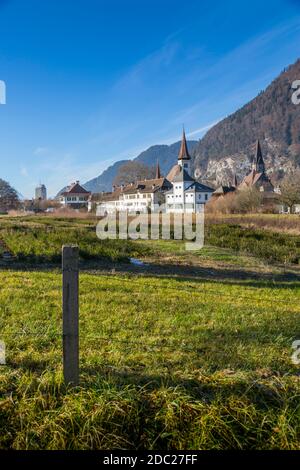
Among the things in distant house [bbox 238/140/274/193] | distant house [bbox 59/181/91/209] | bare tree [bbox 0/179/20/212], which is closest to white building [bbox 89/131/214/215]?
distant house [bbox 59/181/91/209]

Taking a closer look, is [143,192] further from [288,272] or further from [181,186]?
[288,272]

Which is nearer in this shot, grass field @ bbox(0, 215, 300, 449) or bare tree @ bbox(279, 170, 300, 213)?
grass field @ bbox(0, 215, 300, 449)

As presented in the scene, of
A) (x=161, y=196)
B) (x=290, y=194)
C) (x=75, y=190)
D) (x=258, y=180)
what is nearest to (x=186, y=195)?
(x=161, y=196)

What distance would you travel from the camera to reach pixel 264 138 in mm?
177500

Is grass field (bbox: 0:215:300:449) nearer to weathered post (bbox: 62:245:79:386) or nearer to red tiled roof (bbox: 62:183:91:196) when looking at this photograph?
weathered post (bbox: 62:245:79:386)

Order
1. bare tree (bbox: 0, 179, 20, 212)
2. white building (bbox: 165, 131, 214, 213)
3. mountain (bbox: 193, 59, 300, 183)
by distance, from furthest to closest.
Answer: mountain (bbox: 193, 59, 300, 183)
white building (bbox: 165, 131, 214, 213)
bare tree (bbox: 0, 179, 20, 212)

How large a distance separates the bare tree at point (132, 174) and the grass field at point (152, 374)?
274 ft

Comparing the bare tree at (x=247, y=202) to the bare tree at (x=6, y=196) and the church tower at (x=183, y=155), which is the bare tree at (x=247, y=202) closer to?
the bare tree at (x=6, y=196)

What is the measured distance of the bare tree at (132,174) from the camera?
8950 cm

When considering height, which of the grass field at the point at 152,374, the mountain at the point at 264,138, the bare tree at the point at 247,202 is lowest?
the grass field at the point at 152,374

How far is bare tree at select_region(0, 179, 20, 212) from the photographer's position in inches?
2016

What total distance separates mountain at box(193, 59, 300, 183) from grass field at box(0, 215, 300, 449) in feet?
510

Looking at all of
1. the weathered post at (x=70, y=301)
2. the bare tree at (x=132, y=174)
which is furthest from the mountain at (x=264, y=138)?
the weathered post at (x=70, y=301)

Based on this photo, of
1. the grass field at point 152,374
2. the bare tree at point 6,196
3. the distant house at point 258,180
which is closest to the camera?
the grass field at point 152,374
